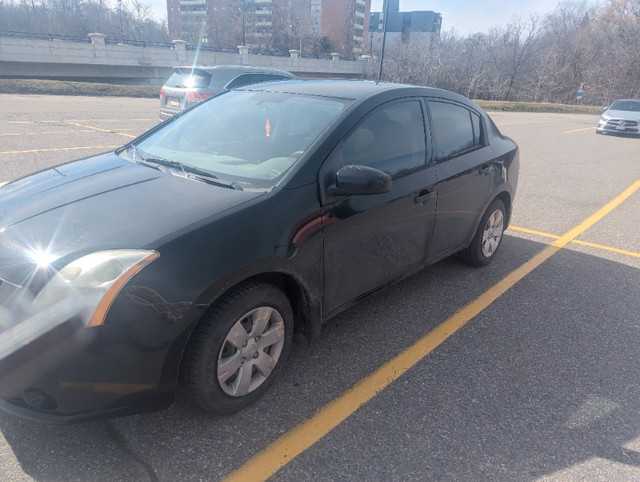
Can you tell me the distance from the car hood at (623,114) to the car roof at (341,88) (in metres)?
16.4

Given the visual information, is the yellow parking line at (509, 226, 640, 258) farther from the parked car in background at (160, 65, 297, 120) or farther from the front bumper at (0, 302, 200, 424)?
the parked car in background at (160, 65, 297, 120)

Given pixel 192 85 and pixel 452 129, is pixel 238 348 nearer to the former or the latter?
pixel 452 129

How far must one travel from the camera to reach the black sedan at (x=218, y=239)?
1799 millimetres

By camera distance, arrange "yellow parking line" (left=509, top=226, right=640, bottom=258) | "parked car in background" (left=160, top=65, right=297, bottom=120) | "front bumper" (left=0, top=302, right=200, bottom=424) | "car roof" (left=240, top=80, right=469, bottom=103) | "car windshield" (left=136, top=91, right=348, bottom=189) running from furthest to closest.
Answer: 1. "parked car in background" (left=160, top=65, right=297, bottom=120)
2. "yellow parking line" (left=509, top=226, right=640, bottom=258)
3. "car roof" (left=240, top=80, right=469, bottom=103)
4. "car windshield" (left=136, top=91, right=348, bottom=189)
5. "front bumper" (left=0, top=302, right=200, bottom=424)

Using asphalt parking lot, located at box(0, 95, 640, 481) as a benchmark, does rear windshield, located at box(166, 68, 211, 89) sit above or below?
above

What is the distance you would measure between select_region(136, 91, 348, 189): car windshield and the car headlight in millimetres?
764

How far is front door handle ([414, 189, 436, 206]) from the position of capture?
3135mm

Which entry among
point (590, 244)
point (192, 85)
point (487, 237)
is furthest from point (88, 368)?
point (192, 85)

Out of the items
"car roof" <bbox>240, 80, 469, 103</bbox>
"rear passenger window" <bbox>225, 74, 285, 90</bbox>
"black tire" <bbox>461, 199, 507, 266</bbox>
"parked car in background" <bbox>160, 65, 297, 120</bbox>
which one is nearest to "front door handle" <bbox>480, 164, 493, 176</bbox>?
"black tire" <bbox>461, 199, 507, 266</bbox>

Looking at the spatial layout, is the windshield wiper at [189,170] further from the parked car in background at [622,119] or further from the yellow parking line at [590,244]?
the parked car in background at [622,119]

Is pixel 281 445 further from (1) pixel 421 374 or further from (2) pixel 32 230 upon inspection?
(2) pixel 32 230

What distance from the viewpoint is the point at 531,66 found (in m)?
44.2

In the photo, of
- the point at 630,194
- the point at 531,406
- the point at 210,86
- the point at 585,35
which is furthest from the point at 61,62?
the point at 585,35

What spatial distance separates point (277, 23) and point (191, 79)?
8518cm
